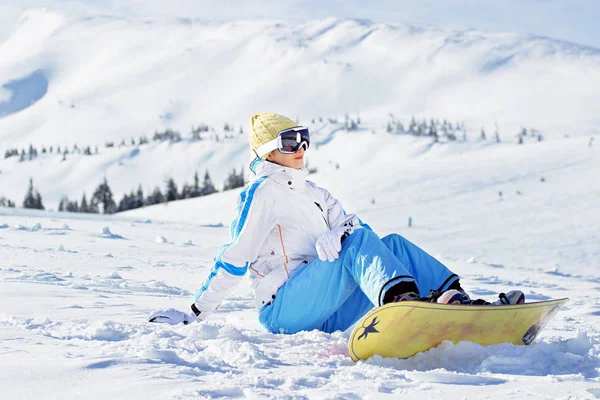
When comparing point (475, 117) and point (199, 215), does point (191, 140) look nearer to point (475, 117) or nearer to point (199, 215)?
point (475, 117)

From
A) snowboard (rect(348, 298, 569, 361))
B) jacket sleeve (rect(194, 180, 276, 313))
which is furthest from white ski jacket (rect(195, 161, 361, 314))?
snowboard (rect(348, 298, 569, 361))

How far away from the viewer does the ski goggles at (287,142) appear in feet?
12.8

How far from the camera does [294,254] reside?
12.8 ft

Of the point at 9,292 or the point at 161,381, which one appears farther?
the point at 9,292

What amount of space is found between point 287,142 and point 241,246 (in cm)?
67

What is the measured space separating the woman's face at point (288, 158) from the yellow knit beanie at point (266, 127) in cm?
6

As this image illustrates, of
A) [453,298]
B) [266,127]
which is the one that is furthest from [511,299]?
[266,127]

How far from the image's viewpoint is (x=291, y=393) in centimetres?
238

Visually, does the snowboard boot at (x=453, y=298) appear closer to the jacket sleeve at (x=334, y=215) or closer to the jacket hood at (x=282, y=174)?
the jacket sleeve at (x=334, y=215)

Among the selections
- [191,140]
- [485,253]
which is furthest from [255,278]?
[191,140]

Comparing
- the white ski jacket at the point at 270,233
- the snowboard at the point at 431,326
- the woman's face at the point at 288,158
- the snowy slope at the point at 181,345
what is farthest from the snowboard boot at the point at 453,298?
the woman's face at the point at 288,158

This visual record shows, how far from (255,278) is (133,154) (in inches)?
6160

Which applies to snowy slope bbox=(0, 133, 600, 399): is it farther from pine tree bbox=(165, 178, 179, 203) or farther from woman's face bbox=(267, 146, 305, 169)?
pine tree bbox=(165, 178, 179, 203)

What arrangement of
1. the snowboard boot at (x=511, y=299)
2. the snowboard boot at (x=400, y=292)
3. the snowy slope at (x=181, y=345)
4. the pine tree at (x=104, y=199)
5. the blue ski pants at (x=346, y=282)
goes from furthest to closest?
1. the pine tree at (x=104, y=199)
2. the blue ski pants at (x=346, y=282)
3. the snowboard boot at (x=400, y=292)
4. the snowboard boot at (x=511, y=299)
5. the snowy slope at (x=181, y=345)
